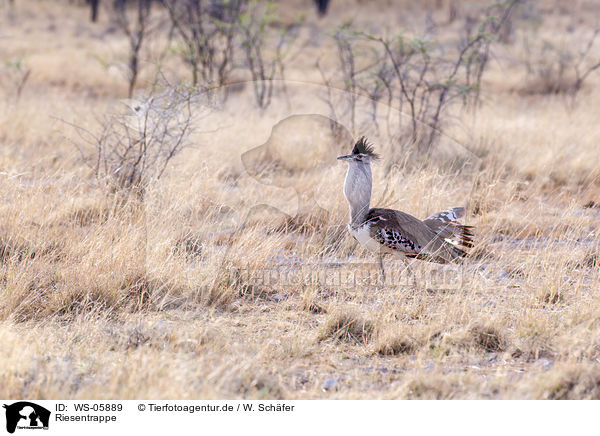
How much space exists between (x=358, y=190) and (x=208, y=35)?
9138 mm

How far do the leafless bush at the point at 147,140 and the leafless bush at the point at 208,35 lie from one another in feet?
17.5

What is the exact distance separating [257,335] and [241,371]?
639 mm

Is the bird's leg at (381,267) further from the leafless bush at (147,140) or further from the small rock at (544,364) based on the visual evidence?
the leafless bush at (147,140)

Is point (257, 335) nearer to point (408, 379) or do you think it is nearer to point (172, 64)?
point (408, 379)

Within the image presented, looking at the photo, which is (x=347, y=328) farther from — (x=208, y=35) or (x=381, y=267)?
(x=208, y=35)

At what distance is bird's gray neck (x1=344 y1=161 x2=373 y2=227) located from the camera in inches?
175

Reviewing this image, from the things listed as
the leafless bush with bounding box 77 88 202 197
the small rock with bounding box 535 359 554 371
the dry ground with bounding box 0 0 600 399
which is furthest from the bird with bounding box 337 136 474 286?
the leafless bush with bounding box 77 88 202 197

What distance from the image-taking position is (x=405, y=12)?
1161 inches

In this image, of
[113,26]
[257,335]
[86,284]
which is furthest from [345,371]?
[113,26]

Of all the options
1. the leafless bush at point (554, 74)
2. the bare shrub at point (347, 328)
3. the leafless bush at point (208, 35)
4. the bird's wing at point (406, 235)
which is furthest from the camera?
the leafless bush at point (554, 74)

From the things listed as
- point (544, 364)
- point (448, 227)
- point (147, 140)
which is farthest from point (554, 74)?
point (544, 364)

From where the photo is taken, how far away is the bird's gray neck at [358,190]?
445 centimetres

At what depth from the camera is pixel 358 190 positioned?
4441 millimetres
